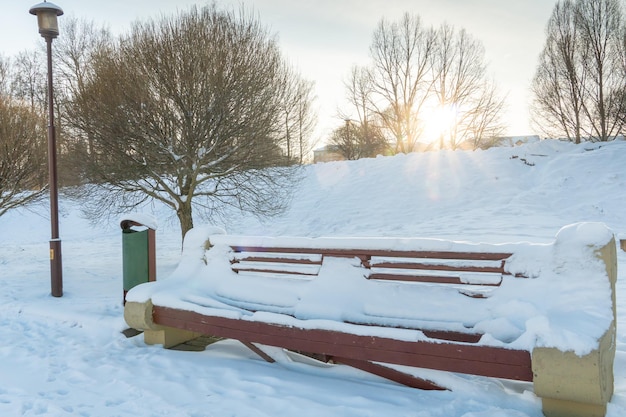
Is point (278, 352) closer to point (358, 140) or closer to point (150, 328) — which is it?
point (150, 328)

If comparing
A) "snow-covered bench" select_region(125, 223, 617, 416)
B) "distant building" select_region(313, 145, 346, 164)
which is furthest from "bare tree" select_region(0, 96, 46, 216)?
"distant building" select_region(313, 145, 346, 164)

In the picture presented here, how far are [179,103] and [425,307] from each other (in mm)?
6606

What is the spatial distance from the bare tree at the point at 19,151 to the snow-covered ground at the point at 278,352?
6.34 feet

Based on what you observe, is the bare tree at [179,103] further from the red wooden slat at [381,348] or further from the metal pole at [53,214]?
the red wooden slat at [381,348]

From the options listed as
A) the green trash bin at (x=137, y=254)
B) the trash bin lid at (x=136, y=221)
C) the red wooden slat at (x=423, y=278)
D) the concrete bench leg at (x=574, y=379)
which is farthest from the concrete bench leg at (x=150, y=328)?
the concrete bench leg at (x=574, y=379)

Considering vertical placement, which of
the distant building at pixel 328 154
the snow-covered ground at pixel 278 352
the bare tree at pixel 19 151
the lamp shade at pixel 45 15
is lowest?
the snow-covered ground at pixel 278 352

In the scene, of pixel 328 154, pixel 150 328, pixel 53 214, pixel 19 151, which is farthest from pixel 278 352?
pixel 328 154

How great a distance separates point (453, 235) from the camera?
1080 cm

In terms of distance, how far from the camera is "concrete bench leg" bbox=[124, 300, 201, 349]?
173 inches

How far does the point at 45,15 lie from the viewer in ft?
22.4

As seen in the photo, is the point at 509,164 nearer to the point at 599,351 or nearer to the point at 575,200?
the point at 575,200

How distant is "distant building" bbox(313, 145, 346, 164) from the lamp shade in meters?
31.6

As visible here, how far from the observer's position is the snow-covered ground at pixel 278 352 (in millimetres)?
3168

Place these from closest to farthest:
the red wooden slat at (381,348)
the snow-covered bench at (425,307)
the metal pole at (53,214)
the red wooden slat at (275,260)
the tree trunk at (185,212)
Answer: the snow-covered bench at (425,307) < the red wooden slat at (381,348) < the red wooden slat at (275,260) < the metal pole at (53,214) < the tree trunk at (185,212)
